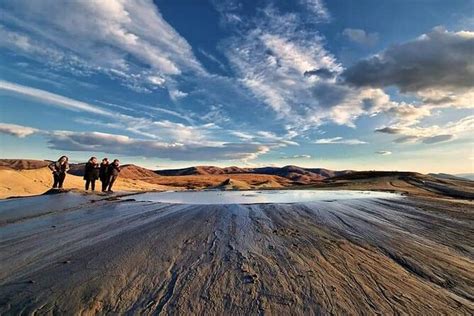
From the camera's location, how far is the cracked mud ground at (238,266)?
10.9ft

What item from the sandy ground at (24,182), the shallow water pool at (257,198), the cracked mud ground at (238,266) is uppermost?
the sandy ground at (24,182)

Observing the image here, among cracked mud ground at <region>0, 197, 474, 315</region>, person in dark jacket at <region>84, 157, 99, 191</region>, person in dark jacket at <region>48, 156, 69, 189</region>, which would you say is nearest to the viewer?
cracked mud ground at <region>0, 197, 474, 315</region>

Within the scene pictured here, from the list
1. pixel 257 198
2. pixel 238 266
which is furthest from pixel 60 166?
pixel 238 266

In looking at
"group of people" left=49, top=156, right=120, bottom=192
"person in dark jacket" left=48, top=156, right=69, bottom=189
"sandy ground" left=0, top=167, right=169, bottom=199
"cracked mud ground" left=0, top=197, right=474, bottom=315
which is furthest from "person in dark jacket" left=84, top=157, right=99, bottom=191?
"cracked mud ground" left=0, top=197, right=474, bottom=315

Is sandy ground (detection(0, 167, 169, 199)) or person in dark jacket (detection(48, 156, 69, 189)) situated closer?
person in dark jacket (detection(48, 156, 69, 189))

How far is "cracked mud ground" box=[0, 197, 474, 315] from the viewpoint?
331 centimetres

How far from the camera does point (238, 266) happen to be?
167 inches

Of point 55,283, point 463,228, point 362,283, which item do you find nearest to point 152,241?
point 55,283

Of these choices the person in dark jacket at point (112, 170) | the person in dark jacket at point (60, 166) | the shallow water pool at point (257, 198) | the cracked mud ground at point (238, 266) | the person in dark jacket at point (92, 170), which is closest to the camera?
the cracked mud ground at point (238, 266)

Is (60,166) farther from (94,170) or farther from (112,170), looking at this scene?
(112,170)

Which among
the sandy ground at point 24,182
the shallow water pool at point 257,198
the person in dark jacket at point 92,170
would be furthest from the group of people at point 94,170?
the shallow water pool at point 257,198

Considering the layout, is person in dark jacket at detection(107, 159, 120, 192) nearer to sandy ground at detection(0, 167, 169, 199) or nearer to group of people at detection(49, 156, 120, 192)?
group of people at detection(49, 156, 120, 192)

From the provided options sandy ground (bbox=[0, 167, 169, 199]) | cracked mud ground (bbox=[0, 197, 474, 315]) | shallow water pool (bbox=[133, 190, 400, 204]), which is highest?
sandy ground (bbox=[0, 167, 169, 199])

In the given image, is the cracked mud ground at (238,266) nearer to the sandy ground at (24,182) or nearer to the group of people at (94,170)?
the group of people at (94,170)
